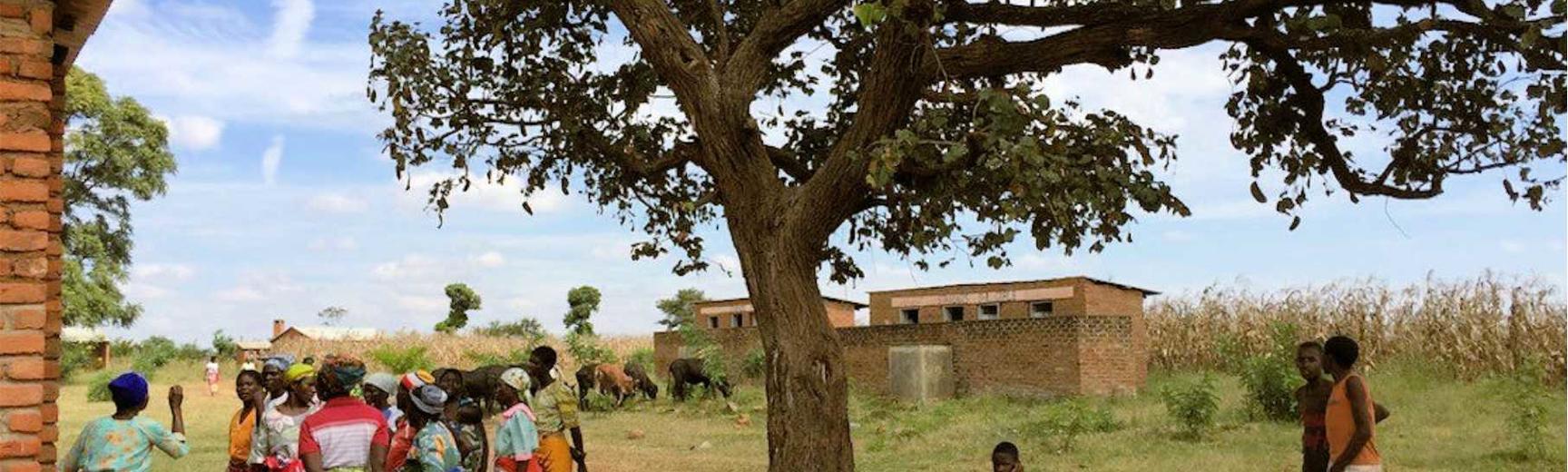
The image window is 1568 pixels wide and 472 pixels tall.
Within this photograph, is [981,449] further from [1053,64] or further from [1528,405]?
[1053,64]

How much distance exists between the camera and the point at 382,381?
26.4 feet

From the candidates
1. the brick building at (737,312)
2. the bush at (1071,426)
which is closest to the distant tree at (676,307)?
the brick building at (737,312)

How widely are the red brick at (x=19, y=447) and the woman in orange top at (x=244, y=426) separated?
1.79 metres

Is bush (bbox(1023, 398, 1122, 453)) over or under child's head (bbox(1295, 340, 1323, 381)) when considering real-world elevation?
under

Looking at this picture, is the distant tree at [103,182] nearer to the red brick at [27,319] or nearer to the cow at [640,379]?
the cow at [640,379]

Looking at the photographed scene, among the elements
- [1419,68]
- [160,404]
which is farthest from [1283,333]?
[160,404]

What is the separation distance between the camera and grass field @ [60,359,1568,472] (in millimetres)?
15609

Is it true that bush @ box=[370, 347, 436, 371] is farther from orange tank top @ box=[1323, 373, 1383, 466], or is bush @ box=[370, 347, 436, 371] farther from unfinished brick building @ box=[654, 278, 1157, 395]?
orange tank top @ box=[1323, 373, 1383, 466]

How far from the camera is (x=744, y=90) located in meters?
10.8

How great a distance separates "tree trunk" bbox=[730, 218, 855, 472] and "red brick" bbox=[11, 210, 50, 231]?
217 inches

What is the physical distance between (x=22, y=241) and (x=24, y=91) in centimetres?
69

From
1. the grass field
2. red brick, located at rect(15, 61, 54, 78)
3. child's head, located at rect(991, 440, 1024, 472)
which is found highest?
red brick, located at rect(15, 61, 54, 78)

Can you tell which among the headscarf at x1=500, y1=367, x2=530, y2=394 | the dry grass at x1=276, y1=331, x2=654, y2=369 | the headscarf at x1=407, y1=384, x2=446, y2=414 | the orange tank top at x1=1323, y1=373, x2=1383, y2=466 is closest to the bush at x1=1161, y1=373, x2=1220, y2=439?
the orange tank top at x1=1323, y1=373, x2=1383, y2=466

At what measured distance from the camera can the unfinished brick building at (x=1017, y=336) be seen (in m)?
27.1
